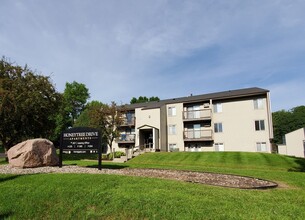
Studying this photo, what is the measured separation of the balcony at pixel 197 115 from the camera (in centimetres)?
2947

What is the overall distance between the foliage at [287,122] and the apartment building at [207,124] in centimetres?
5361

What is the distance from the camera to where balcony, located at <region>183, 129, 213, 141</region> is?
2880 cm

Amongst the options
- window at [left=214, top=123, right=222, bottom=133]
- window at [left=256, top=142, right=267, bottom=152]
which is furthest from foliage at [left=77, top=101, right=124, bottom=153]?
window at [left=256, top=142, right=267, bottom=152]

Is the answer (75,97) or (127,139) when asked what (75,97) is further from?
(127,139)

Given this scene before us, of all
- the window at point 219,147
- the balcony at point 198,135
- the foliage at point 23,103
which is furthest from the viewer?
the balcony at point 198,135

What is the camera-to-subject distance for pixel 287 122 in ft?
243

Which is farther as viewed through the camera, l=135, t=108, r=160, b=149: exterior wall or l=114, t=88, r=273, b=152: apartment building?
l=135, t=108, r=160, b=149: exterior wall

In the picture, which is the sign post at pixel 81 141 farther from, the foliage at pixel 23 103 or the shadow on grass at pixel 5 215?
the foliage at pixel 23 103

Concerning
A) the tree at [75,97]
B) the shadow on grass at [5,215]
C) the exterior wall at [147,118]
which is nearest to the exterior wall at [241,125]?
the exterior wall at [147,118]

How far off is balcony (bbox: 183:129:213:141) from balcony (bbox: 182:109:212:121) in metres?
1.61

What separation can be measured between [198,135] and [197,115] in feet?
8.71

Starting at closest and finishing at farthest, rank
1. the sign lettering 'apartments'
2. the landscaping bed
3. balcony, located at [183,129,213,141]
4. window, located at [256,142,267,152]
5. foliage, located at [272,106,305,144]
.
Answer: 1. the landscaping bed
2. the sign lettering 'apartments'
3. window, located at [256,142,267,152]
4. balcony, located at [183,129,213,141]
5. foliage, located at [272,106,305,144]

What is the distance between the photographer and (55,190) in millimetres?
7875

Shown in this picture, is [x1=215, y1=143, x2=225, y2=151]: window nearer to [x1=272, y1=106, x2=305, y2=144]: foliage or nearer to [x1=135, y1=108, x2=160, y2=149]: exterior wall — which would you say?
[x1=135, y1=108, x2=160, y2=149]: exterior wall
